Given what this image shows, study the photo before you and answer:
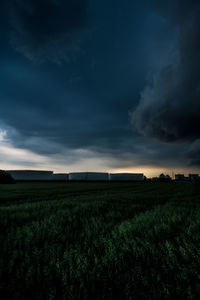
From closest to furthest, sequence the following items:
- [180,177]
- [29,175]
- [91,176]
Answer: [29,175]
[91,176]
[180,177]

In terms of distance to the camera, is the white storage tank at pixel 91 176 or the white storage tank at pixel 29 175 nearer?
the white storage tank at pixel 29 175

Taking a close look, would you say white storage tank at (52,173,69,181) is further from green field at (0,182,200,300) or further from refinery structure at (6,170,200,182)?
green field at (0,182,200,300)

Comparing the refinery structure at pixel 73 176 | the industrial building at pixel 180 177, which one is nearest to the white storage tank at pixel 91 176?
the refinery structure at pixel 73 176

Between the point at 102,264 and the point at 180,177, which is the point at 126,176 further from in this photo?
the point at 180,177

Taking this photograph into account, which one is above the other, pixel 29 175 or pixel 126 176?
pixel 29 175

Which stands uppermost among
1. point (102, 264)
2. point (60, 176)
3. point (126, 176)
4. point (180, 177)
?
point (102, 264)

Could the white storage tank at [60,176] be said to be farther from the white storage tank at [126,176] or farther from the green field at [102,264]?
the green field at [102,264]

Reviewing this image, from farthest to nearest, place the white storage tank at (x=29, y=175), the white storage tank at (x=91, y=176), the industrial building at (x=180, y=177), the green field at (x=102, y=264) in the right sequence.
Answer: the industrial building at (x=180, y=177) < the white storage tank at (x=91, y=176) < the white storage tank at (x=29, y=175) < the green field at (x=102, y=264)

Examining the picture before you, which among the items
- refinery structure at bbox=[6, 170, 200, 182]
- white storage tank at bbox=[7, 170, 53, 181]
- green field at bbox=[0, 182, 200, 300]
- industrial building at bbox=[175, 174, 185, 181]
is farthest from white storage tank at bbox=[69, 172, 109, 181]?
industrial building at bbox=[175, 174, 185, 181]

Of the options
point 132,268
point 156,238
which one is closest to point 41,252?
point 132,268

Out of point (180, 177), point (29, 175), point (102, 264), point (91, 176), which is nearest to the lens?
point (102, 264)

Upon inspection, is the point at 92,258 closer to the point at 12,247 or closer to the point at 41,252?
the point at 41,252

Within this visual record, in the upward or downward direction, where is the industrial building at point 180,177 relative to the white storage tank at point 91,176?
downward

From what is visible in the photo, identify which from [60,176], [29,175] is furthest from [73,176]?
[29,175]
